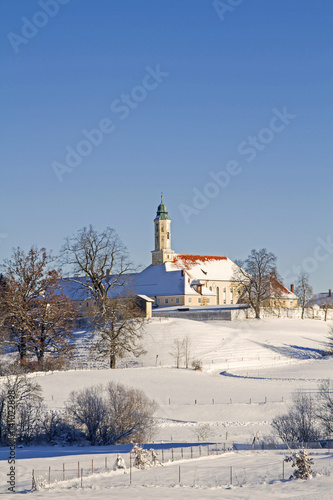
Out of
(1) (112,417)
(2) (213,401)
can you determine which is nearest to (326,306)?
(2) (213,401)

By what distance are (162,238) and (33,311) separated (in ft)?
212

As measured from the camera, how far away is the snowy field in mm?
24469

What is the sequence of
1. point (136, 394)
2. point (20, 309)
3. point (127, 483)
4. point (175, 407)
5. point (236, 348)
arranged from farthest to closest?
point (236, 348), point (20, 309), point (175, 407), point (136, 394), point (127, 483)

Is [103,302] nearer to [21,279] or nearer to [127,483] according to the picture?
[21,279]

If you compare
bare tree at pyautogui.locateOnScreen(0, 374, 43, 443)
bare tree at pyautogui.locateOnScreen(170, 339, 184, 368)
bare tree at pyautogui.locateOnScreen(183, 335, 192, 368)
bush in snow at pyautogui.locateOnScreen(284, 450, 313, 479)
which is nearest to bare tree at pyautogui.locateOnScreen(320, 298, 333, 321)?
bare tree at pyautogui.locateOnScreen(183, 335, 192, 368)

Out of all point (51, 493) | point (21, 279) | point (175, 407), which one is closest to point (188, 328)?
point (21, 279)

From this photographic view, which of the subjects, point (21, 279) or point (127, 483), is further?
point (21, 279)

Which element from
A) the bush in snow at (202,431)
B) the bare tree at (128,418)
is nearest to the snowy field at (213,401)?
the bush in snow at (202,431)

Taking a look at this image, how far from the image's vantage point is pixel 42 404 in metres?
40.6

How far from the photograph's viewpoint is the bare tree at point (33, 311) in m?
55.2

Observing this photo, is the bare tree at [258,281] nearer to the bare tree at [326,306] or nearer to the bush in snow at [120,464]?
the bare tree at [326,306]

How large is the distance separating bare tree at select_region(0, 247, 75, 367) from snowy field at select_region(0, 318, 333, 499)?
15.8 ft

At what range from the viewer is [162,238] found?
119500 mm

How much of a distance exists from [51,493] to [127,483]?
3.13 m
